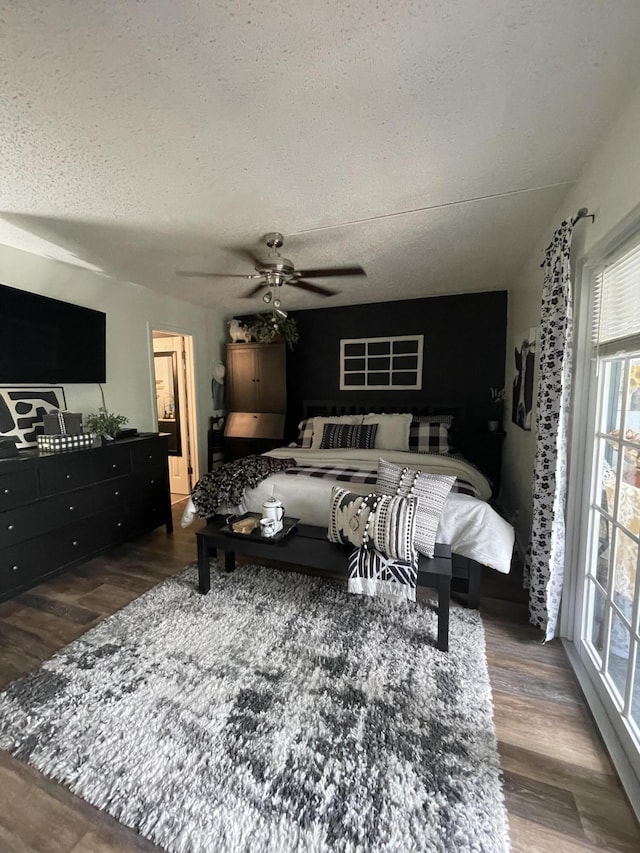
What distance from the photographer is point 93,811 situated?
3.86ft

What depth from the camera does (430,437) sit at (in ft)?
12.7

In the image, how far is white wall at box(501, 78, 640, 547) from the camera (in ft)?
4.36

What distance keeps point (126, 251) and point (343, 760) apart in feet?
11.4

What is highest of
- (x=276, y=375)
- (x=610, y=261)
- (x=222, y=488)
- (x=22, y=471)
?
(x=610, y=261)

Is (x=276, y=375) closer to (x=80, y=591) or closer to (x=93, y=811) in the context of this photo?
(x=80, y=591)

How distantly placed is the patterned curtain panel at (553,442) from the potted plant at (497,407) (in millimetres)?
2060

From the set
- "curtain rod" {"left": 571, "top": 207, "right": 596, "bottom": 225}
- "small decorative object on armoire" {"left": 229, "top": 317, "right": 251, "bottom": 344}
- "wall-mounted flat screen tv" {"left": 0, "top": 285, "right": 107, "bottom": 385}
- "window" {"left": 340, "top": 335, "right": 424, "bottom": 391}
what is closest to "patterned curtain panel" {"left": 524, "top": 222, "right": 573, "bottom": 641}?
"curtain rod" {"left": 571, "top": 207, "right": 596, "bottom": 225}

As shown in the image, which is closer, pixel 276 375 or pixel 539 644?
pixel 539 644

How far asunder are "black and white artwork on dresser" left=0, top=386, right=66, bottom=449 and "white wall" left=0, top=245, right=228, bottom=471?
176 millimetres

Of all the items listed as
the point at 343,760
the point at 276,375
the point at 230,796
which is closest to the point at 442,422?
the point at 276,375

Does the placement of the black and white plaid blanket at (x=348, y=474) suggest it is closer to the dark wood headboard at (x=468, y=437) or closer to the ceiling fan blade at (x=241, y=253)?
the dark wood headboard at (x=468, y=437)

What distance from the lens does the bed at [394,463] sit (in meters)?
2.18

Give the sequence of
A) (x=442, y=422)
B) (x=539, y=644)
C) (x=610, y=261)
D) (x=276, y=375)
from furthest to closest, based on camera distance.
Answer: (x=276, y=375)
(x=442, y=422)
(x=539, y=644)
(x=610, y=261)

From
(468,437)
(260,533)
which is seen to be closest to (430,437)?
(468,437)
